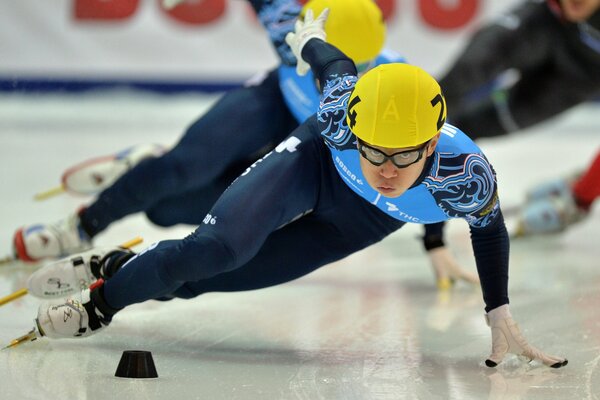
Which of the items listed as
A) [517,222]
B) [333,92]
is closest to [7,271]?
[333,92]

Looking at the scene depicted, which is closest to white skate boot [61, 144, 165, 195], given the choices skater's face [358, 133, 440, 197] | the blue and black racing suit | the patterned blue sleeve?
the patterned blue sleeve

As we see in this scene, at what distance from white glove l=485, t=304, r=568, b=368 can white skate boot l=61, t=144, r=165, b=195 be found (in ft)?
6.73

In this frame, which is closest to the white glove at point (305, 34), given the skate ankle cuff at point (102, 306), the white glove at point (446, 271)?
the skate ankle cuff at point (102, 306)

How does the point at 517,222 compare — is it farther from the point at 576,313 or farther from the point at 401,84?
the point at 401,84

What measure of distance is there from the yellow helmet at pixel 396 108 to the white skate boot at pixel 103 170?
2.01 m

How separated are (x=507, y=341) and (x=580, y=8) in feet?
8.53

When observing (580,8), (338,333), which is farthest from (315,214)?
(580,8)

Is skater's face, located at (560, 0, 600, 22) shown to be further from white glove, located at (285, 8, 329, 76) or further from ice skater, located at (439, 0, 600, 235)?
white glove, located at (285, 8, 329, 76)

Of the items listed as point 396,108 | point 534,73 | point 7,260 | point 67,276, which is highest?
point 396,108

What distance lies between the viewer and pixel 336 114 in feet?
10.2

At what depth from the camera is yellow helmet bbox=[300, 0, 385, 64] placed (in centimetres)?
382

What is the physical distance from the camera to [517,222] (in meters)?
5.30

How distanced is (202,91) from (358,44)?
177 inches

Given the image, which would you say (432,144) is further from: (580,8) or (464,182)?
(580,8)
